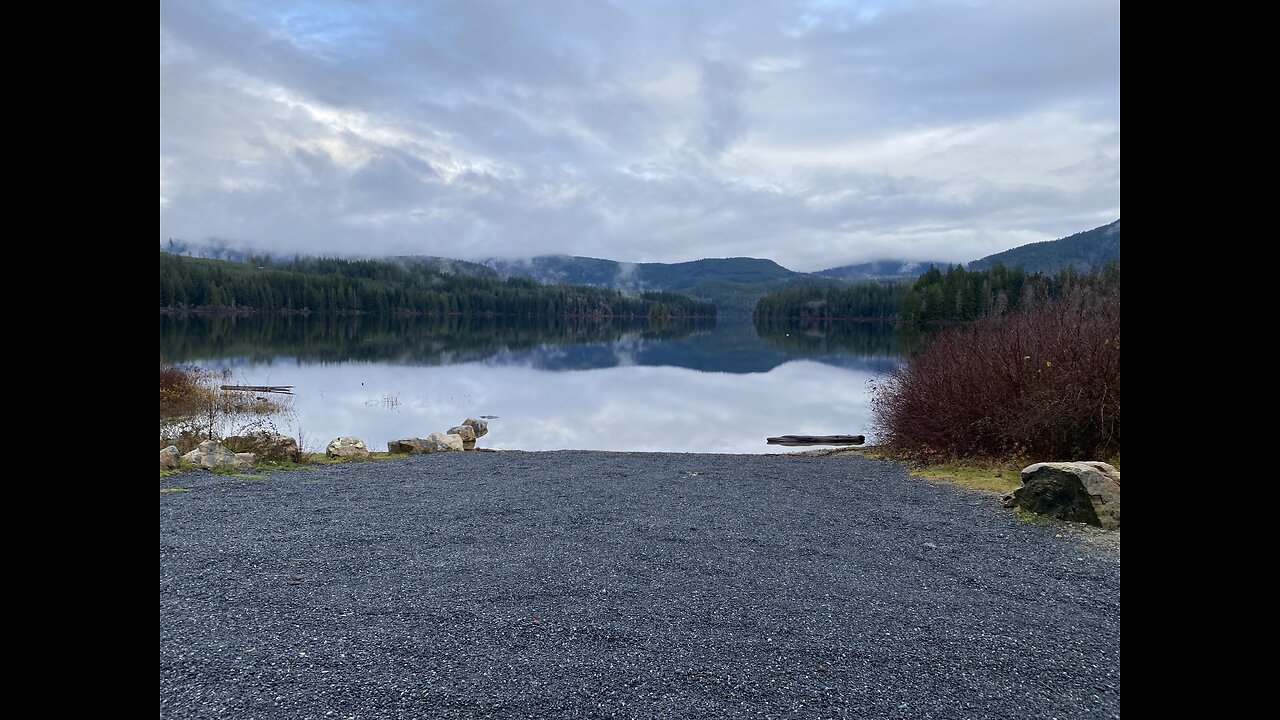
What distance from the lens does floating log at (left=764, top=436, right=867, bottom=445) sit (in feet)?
62.9

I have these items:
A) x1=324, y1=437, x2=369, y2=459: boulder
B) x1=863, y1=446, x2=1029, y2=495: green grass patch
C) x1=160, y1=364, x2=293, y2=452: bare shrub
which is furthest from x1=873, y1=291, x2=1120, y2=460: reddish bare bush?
x1=160, y1=364, x2=293, y2=452: bare shrub

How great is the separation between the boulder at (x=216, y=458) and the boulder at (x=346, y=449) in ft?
5.71

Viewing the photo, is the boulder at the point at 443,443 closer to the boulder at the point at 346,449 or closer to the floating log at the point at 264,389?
the boulder at the point at 346,449

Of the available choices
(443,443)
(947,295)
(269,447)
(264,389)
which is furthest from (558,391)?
(947,295)

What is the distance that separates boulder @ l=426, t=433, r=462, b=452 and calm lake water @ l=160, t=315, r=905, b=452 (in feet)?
9.82

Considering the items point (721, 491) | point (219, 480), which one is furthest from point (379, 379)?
point (721, 491)

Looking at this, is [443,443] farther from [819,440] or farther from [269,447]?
[819,440]

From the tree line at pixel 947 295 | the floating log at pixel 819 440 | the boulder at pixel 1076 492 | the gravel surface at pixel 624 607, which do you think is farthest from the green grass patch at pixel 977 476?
the floating log at pixel 819 440

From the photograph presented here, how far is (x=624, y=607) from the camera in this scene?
566 centimetres

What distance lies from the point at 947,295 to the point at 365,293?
366ft

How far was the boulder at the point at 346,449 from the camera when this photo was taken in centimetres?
1334
